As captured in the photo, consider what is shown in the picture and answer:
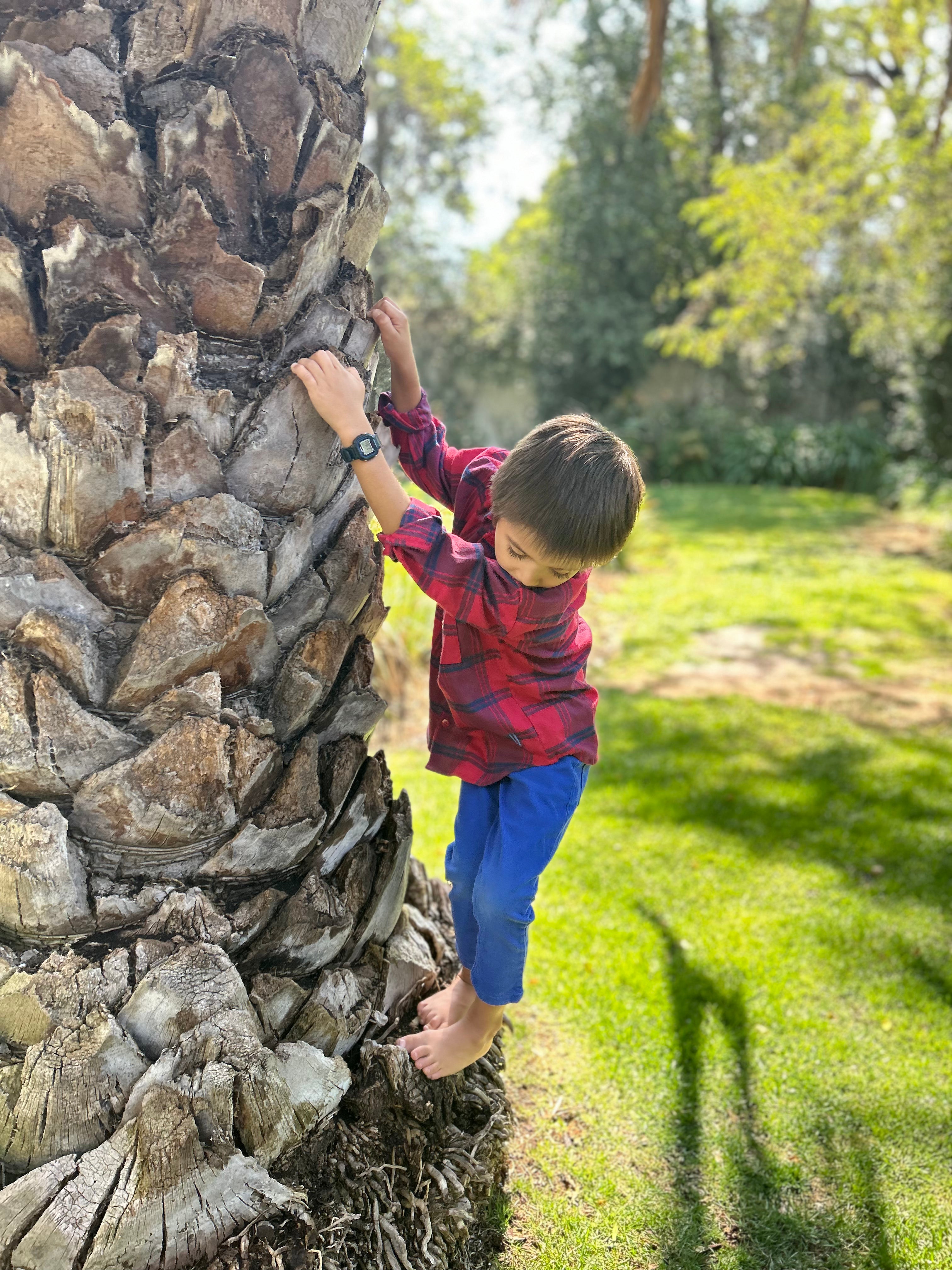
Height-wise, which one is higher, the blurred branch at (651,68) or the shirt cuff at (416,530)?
the blurred branch at (651,68)

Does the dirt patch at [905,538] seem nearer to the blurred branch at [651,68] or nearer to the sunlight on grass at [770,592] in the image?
the sunlight on grass at [770,592]

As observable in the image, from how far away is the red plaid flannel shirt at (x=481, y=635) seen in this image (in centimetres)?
187

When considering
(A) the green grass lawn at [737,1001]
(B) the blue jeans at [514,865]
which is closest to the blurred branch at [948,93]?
(A) the green grass lawn at [737,1001]

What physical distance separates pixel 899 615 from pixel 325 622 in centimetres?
736

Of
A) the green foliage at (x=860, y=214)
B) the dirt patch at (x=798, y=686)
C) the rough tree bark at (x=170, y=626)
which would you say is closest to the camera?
the rough tree bark at (x=170, y=626)

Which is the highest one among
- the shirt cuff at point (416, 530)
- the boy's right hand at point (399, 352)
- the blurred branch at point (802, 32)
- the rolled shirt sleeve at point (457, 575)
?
the blurred branch at point (802, 32)

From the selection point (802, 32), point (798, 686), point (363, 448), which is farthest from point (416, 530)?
point (798, 686)

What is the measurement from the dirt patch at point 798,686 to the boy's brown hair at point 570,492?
14.5 feet

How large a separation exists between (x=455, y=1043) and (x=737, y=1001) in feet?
4.83

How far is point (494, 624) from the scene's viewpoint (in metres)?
1.94

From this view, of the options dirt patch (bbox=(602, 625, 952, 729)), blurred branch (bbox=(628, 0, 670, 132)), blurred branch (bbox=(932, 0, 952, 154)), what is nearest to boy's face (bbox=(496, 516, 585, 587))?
blurred branch (bbox=(628, 0, 670, 132))

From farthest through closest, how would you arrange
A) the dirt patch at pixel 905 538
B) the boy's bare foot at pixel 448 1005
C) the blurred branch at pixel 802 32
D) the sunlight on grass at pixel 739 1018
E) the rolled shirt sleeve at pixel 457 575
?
the dirt patch at pixel 905 538 < the blurred branch at pixel 802 32 < the sunlight on grass at pixel 739 1018 < the boy's bare foot at pixel 448 1005 < the rolled shirt sleeve at pixel 457 575

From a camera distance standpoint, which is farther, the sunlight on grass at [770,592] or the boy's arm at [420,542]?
the sunlight on grass at [770,592]

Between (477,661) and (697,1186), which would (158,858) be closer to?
(477,661)
